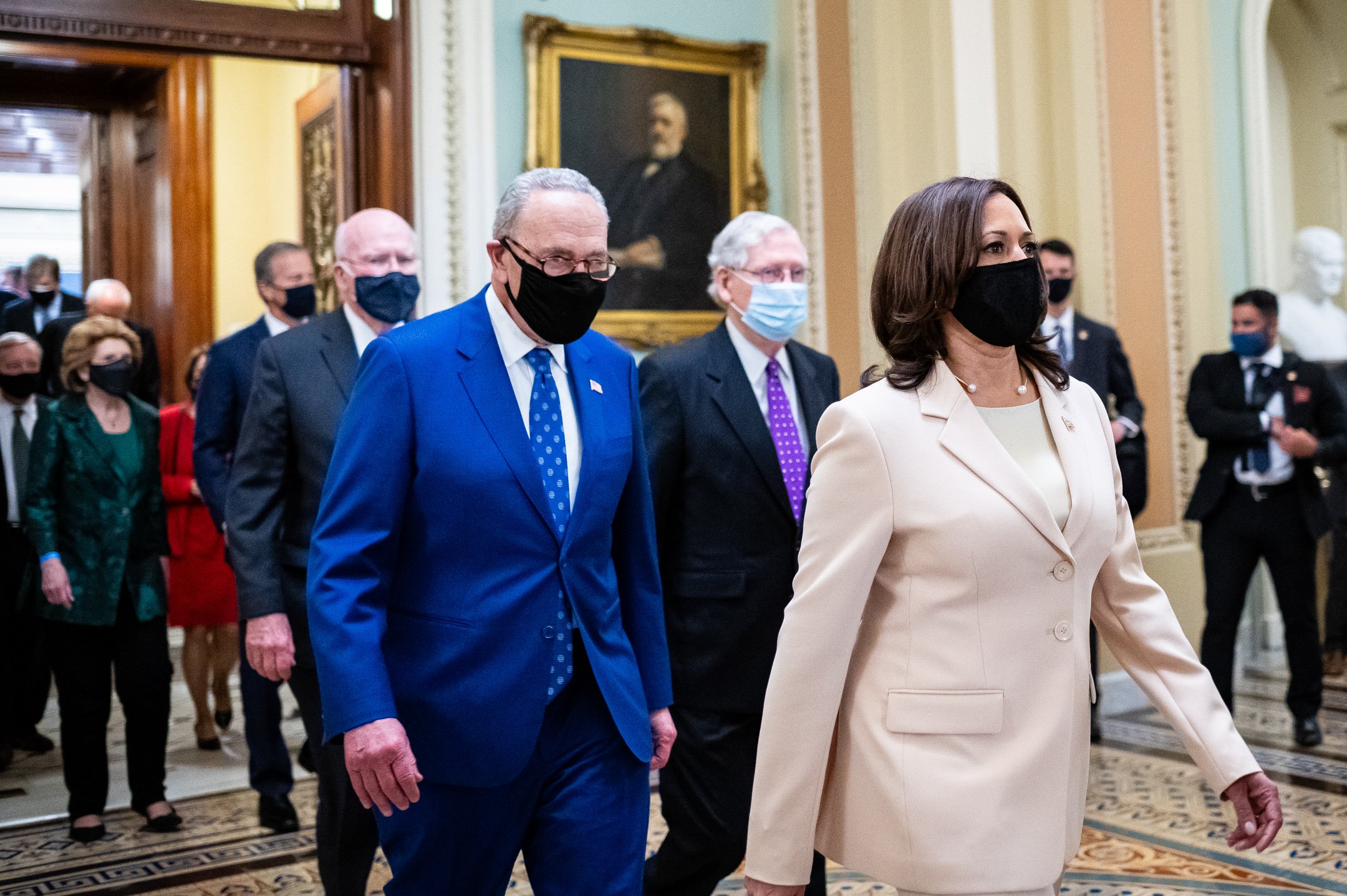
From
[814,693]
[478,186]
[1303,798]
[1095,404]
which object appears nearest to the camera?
[814,693]

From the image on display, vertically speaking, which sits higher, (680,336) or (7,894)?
(680,336)

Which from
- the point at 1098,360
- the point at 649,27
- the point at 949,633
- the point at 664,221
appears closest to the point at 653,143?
the point at 664,221

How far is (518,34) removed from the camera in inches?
268

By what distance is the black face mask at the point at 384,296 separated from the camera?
3859 millimetres

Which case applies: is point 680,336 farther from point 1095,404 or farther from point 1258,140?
point 1095,404

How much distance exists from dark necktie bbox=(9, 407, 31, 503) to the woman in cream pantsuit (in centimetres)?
546

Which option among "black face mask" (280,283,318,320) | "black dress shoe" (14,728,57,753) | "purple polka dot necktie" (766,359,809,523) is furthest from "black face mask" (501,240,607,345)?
"black dress shoe" (14,728,57,753)

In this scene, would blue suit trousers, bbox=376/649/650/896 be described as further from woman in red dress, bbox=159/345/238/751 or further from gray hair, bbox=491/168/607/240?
woman in red dress, bbox=159/345/238/751

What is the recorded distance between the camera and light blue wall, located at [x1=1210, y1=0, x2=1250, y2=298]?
8250 millimetres

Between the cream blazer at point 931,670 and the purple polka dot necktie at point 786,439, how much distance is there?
4.51 feet

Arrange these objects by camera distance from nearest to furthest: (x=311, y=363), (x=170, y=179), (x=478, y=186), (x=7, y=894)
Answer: (x=311, y=363) < (x=7, y=894) < (x=478, y=186) < (x=170, y=179)

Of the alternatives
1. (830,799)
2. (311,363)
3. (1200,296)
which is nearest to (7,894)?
(311,363)

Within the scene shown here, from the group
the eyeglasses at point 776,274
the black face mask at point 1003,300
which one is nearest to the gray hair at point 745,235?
the eyeglasses at point 776,274

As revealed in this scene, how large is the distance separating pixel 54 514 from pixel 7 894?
1.43 metres
